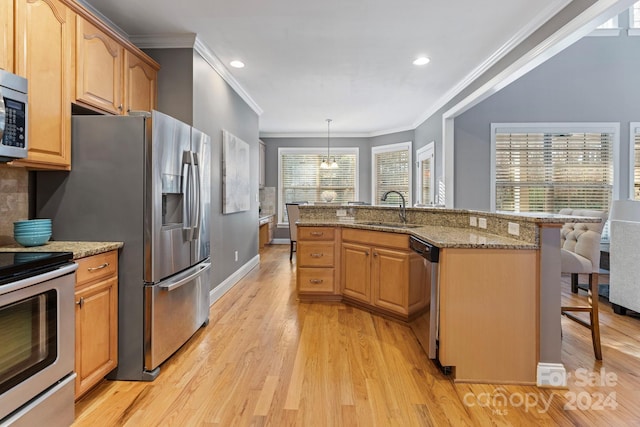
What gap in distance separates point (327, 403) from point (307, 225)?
2.10 meters

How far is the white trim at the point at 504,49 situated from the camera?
2792 mm

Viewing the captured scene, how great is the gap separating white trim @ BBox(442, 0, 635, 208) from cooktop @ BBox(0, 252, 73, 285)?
352 cm

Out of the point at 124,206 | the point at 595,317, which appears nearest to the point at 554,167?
the point at 595,317

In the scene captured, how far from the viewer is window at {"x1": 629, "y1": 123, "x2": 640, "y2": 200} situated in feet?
16.5

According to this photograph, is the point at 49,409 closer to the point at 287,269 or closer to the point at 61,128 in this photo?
the point at 61,128

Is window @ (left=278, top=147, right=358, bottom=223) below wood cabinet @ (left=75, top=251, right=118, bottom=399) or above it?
above

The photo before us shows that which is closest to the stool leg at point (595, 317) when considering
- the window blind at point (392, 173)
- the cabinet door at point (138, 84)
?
the cabinet door at point (138, 84)

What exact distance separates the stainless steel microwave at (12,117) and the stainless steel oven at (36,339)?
1.74 ft

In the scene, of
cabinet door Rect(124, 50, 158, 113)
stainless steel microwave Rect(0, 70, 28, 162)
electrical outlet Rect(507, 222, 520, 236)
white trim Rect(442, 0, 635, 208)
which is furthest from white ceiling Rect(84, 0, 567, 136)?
electrical outlet Rect(507, 222, 520, 236)

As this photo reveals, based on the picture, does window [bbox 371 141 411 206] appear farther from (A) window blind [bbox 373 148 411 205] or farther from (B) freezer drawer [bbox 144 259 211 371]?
(B) freezer drawer [bbox 144 259 211 371]

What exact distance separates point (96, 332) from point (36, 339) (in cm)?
46

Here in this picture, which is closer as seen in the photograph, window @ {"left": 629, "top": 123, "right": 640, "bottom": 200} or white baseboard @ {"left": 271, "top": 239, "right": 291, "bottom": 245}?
window @ {"left": 629, "top": 123, "right": 640, "bottom": 200}

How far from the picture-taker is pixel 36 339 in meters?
1.54

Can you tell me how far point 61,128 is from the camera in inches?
82.8
